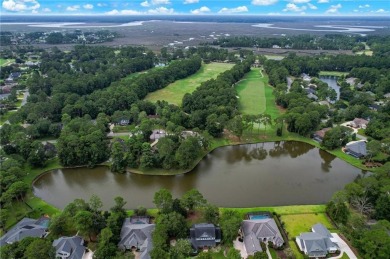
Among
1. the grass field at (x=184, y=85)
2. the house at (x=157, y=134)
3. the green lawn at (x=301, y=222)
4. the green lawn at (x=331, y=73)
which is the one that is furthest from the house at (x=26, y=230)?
the green lawn at (x=331, y=73)

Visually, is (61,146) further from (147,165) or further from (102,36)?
(102,36)

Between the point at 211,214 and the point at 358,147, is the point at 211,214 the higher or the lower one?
the lower one

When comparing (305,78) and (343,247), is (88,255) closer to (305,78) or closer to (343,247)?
(343,247)

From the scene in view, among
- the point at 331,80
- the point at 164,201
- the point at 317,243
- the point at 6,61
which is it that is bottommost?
the point at 317,243

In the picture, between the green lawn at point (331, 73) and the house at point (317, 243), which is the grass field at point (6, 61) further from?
the house at point (317, 243)

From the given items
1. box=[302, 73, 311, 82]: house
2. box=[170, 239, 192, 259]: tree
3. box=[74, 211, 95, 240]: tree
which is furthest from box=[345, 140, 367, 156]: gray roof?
box=[302, 73, 311, 82]: house

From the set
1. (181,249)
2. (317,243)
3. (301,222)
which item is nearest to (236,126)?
(301,222)
